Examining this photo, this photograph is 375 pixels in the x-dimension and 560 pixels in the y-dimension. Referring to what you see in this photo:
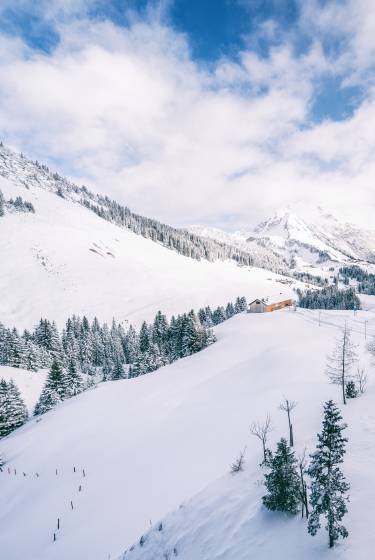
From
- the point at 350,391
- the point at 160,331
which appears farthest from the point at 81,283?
the point at 350,391

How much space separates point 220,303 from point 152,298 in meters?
33.0

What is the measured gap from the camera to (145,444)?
127 feet

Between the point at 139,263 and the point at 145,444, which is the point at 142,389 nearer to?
the point at 145,444

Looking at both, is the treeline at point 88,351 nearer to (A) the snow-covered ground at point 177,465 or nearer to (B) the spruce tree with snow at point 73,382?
(B) the spruce tree with snow at point 73,382

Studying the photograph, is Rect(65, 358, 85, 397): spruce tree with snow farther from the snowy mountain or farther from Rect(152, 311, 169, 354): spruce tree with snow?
the snowy mountain

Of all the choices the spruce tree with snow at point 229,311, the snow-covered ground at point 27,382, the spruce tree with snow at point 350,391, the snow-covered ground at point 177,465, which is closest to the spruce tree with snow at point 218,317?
the spruce tree with snow at point 229,311

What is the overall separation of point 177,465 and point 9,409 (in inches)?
1606

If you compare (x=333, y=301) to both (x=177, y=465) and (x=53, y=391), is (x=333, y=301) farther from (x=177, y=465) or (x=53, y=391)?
(x=177, y=465)

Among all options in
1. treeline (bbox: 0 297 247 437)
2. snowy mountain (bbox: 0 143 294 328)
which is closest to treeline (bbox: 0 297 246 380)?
treeline (bbox: 0 297 247 437)

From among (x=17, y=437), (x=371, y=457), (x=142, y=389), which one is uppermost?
(x=371, y=457)

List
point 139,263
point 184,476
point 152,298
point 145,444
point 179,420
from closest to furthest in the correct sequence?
point 184,476, point 145,444, point 179,420, point 152,298, point 139,263

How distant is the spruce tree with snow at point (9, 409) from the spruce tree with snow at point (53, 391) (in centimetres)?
439

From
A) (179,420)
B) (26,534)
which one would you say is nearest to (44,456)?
(26,534)

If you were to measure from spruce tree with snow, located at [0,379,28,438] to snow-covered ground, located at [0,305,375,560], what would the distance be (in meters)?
7.74
